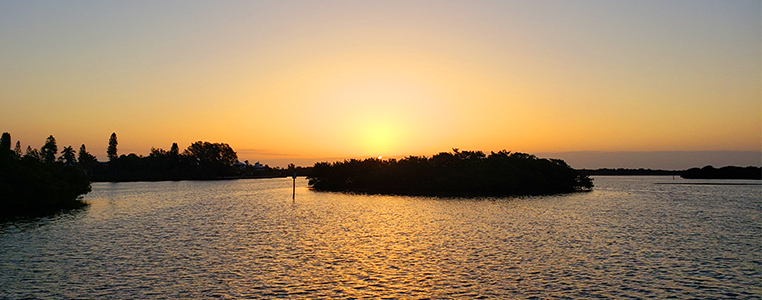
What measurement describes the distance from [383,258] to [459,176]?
77915 millimetres

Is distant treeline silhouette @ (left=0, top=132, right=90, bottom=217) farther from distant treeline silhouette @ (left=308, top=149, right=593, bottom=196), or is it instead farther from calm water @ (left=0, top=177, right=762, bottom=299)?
distant treeline silhouette @ (left=308, top=149, right=593, bottom=196)

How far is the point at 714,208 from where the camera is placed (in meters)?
66.6

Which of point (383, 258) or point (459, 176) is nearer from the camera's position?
point (383, 258)

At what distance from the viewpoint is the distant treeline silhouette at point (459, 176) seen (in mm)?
105438

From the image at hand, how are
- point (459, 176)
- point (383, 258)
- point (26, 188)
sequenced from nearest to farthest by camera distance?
point (383, 258), point (26, 188), point (459, 176)

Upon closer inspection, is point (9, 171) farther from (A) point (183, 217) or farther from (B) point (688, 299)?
(B) point (688, 299)

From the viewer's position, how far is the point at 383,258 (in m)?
29.6

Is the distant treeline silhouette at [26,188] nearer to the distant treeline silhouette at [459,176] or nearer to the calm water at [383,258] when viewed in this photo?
the calm water at [383,258]

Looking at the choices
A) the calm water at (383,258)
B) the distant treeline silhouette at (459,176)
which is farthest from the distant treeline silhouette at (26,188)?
the distant treeline silhouette at (459,176)

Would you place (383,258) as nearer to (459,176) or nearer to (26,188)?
(26,188)

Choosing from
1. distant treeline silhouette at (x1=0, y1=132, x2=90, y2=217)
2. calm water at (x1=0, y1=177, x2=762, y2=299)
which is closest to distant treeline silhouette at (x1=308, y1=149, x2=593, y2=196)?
calm water at (x1=0, y1=177, x2=762, y2=299)

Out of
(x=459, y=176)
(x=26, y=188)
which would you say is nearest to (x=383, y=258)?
(x=26, y=188)

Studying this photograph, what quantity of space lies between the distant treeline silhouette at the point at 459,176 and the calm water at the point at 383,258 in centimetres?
5310

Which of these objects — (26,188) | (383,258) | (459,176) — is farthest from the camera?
(459,176)
